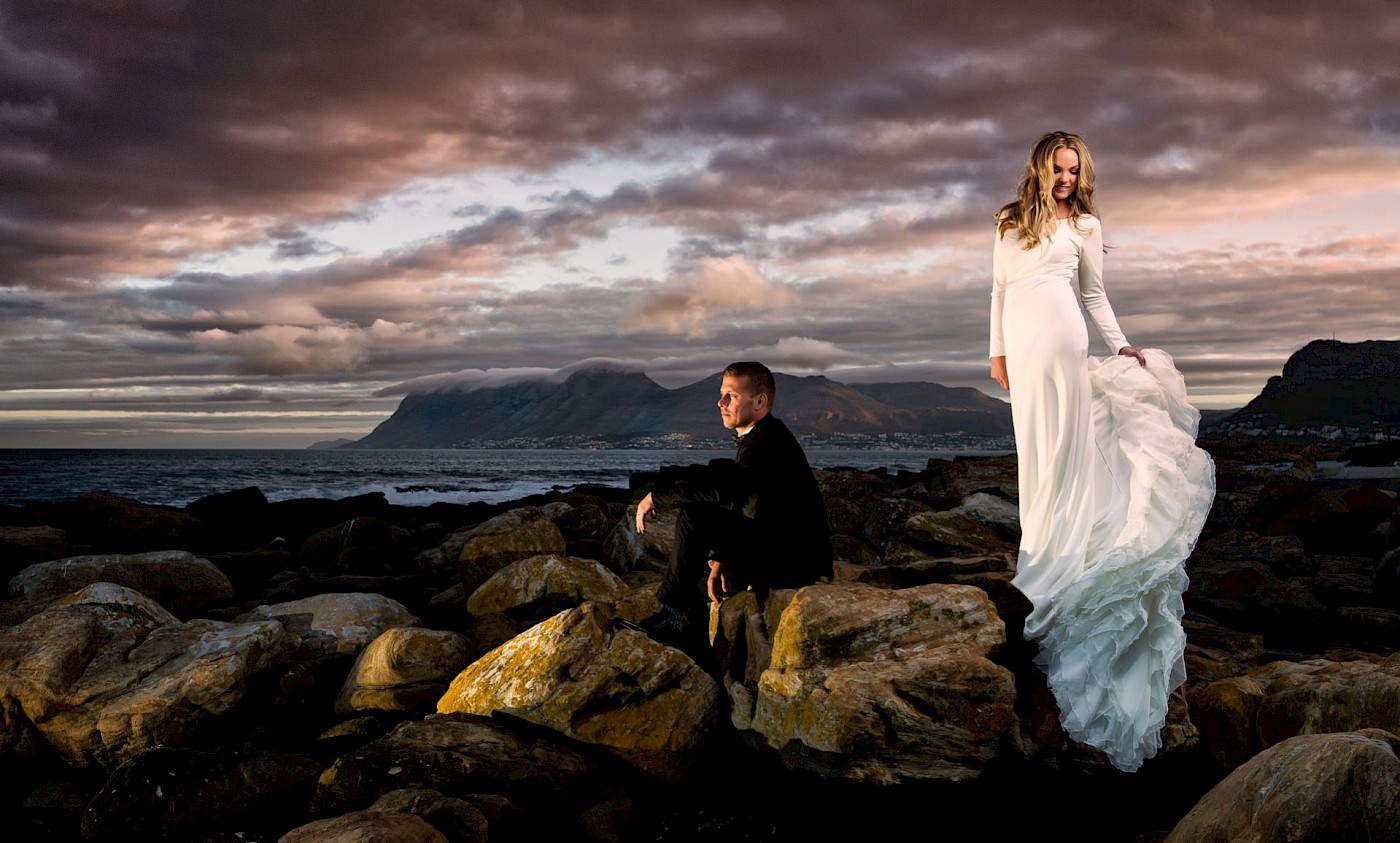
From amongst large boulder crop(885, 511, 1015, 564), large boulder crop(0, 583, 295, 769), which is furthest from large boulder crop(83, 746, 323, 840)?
large boulder crop(885, 511, 1015, 564)

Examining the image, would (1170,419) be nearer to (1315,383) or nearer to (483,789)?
(483,789)

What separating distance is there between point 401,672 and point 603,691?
183cm

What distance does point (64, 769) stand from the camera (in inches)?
252

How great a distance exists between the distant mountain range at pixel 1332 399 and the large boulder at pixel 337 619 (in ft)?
536

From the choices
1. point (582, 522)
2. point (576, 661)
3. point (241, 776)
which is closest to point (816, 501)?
point (576, 661)

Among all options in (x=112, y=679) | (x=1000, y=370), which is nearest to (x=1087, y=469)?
(x=1000, y=370)

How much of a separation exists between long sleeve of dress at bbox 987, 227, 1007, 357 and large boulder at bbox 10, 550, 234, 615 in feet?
28.1

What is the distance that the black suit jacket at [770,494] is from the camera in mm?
5996

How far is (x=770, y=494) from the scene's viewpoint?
600 cm

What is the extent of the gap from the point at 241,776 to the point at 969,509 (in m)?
10.3

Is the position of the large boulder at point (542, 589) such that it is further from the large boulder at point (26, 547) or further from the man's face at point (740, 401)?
the large boulder at point (26, 547)

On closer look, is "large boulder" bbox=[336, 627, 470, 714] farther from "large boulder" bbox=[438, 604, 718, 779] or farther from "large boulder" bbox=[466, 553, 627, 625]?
"large boulder" bbox=[466, 553, 627, 625]

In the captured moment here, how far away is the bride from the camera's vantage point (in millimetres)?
5293

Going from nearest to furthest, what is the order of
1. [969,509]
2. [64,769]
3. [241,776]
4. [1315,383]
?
[241,776] → [64,769] → [969,509] → [1315,383]
